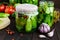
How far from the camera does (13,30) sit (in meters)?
0.95

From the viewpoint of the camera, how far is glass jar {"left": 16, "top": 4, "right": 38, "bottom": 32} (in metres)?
0.91

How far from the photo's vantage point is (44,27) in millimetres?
907

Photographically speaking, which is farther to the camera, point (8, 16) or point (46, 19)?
point (8, 16)

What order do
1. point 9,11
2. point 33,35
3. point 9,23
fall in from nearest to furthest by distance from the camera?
point 33,35 < point 9,23 < point 9,11

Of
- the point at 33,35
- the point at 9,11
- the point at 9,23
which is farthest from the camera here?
the point at 9,11

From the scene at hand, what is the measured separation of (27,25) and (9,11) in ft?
0.85

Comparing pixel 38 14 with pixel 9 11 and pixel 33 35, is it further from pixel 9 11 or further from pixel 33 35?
pixel 9 11

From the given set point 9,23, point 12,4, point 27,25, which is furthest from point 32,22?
point 12,4

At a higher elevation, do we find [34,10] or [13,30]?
[34,10]

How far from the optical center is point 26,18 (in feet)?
2.98

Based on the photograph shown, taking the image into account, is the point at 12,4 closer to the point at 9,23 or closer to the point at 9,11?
the point at 9,11

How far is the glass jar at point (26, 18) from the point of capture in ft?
2.98

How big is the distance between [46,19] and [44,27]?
0.23ft

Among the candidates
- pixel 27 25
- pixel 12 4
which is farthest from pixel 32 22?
pixel 12 4
